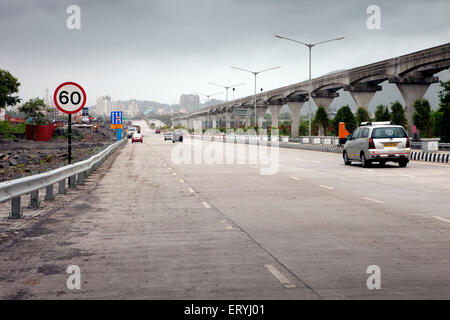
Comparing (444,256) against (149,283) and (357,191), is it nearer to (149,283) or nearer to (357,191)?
(149,283)

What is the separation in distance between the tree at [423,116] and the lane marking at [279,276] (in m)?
50.0

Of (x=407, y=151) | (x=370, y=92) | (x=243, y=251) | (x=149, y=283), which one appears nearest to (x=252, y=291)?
(x=149, y=283)

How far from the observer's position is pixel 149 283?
6.24 m

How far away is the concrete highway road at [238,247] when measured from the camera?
239 inches

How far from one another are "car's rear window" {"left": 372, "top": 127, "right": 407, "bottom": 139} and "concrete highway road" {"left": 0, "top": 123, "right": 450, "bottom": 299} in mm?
9548

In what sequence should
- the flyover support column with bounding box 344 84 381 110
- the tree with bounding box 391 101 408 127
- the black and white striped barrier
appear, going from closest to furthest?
the black and white striped barrier
the flyover support column with bounding box 344 84 381 110
the tree with bounding box 391 101 408 127

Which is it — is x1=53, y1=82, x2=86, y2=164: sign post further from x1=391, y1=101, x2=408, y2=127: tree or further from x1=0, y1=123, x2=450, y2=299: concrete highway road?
x1=391, y1=101, x2=408, y2=127: tree

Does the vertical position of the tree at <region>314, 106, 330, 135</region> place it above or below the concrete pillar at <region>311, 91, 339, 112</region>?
below

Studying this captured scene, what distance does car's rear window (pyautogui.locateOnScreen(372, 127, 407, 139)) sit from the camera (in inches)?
998

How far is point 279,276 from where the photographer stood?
657 centimetres

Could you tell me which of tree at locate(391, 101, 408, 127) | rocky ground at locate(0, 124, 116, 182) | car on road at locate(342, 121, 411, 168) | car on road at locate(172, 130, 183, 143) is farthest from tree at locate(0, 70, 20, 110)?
car on road at locate(342, 121, 411, 168)

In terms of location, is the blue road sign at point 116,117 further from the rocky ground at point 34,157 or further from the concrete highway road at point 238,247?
the concrete highway road at point 238,247
